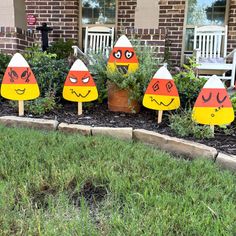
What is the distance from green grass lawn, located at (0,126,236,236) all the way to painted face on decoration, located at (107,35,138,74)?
1.03 m

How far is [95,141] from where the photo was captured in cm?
236

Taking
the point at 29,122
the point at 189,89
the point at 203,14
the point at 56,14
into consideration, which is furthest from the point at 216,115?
the point at 56,14

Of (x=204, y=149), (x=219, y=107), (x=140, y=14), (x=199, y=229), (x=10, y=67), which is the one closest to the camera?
(x=199, y=229)

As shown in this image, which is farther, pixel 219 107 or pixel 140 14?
pixel 140 14

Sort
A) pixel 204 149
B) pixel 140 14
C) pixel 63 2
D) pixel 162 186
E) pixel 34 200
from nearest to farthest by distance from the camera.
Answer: pixel 34 200 < pixel 162 186 < pixel 204 149 < pixel 140 14 < pixel 63 2

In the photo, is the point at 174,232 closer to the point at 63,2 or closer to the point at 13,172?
the point at 13,172

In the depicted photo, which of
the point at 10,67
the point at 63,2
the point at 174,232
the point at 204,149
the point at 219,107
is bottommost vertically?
the point at 174,232

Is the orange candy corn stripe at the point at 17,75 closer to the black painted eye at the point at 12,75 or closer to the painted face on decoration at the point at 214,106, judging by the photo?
the black painted eye at the point at 12,75

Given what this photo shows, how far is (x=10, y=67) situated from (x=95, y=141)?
3.92 ft

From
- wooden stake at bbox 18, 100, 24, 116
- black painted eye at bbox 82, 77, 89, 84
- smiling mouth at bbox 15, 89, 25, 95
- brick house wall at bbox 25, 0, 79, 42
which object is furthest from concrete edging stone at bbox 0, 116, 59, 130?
brick house wall at bbox 25, 0, 79, 42

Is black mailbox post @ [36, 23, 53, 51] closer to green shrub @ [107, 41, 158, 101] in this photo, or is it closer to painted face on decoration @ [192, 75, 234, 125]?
green shrub @ [107, 41, 158, 101]

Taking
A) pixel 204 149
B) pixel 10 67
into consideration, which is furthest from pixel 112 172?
pixel 10 67

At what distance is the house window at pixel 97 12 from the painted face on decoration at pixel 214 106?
4493 millimetres

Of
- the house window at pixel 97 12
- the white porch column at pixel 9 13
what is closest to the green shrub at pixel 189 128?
the white porch column at pixel 9 13
